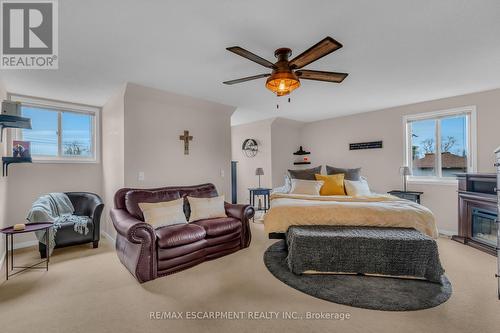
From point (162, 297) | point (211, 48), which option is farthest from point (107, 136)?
point (162, 297)

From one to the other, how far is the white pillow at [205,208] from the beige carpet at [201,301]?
678 mm

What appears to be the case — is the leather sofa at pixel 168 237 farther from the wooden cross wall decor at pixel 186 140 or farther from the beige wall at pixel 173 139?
the wooden cross wall decor at pixel 186 140

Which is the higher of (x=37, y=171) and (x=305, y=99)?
(x=305, y=99)

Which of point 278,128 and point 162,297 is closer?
point 162,297

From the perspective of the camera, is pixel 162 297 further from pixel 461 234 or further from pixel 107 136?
pixel 461 234

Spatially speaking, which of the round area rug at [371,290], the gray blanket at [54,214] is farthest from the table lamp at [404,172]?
the gray blanket at [54,214]

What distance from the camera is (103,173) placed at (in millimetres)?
4297

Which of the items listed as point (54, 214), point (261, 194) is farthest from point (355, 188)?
point (54, 214)

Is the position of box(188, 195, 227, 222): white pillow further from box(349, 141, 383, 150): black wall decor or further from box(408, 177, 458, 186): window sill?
box(408, 177, 458, 186): window sill

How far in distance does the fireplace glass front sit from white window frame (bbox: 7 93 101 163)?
21.4 ft

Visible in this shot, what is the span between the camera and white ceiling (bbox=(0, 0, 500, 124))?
1783 millimetres

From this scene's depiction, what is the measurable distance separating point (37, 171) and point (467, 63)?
20.7ft

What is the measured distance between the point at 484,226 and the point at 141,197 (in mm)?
5163

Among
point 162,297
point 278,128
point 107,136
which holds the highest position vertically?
point 278,128
